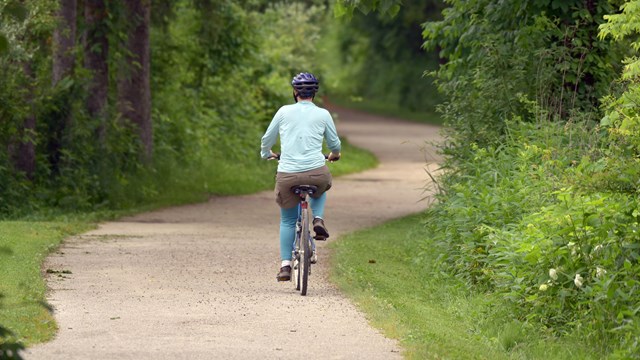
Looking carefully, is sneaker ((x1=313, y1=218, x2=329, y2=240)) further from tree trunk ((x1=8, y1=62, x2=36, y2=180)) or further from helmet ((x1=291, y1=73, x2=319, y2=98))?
tree trunk ((x1=8, y1=62, x2=36, y2=180))

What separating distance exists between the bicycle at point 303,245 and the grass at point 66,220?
209cm

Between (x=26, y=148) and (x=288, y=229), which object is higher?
(x=288, y=229)

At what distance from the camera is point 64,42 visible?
20.8 meters

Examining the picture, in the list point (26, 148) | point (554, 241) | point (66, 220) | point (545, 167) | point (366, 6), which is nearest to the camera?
point (554, 241)

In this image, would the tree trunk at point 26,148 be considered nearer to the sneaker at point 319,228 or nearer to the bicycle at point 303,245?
the bicycle at point 303,245

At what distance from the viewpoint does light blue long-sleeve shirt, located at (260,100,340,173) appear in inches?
472

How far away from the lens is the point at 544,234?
1064cm

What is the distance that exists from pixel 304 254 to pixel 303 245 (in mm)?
123

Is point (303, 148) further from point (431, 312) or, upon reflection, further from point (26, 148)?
point (26, 148)

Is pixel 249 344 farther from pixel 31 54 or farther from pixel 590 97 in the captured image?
pixel 31 54

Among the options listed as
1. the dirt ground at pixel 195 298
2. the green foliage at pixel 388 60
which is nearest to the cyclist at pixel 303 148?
the dirt ground at pixel 195 298

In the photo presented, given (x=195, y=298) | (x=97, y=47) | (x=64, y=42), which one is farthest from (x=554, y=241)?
(x=97, y=47)

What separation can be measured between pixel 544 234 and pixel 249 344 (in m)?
2.56

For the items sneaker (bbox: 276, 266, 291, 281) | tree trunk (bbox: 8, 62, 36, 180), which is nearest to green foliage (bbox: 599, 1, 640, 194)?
sneaker (bbox: 276, 266, 291, 281)
